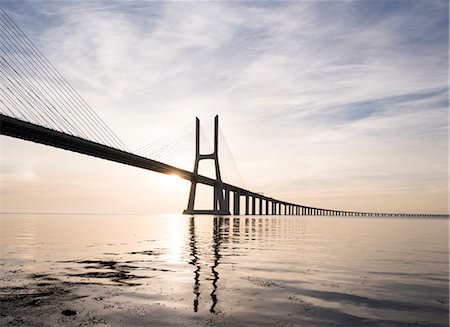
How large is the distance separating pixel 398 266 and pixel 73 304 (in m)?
13.2

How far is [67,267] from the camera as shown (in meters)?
15.8

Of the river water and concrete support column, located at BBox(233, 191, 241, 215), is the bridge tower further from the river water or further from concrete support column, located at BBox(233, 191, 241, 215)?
the river water

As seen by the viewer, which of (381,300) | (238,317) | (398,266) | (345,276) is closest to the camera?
(238,317)

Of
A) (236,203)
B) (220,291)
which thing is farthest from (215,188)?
(220,291)

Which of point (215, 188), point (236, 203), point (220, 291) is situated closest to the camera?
point (220, 291)

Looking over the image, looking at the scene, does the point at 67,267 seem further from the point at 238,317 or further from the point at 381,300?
→ the point at 381,300

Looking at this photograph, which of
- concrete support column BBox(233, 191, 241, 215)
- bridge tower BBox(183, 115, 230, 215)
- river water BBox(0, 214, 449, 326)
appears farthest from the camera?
concrete support column BBox(233, 191, 241, 215)

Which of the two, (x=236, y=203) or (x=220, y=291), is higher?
(x=236, y=203)

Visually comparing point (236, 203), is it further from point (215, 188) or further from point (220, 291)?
point (220, 291)

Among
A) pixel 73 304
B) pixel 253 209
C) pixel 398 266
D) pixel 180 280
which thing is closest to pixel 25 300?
pixel 73 304

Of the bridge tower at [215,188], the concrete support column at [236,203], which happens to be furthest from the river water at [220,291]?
the concrete support column at [236,203]

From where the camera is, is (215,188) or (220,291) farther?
(215,188)

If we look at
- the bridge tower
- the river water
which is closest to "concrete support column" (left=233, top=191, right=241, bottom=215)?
the bridge tower

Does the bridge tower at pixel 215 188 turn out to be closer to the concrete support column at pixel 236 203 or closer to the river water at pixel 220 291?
the concrete support column at pixel 236 203
